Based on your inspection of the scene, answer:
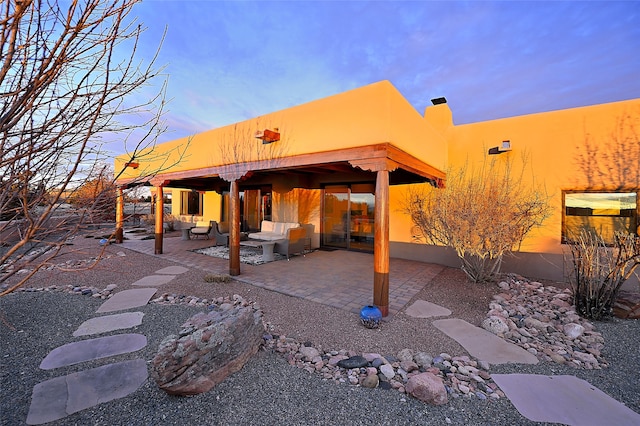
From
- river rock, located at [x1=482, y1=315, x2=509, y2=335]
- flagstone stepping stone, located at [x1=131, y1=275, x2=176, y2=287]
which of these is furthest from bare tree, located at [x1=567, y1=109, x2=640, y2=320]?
flagstone stepping stone, located at [x1=131, y1=275, x2=176, y2=287]

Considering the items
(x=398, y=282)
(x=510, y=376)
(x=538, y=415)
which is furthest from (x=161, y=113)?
(x=398, y=282)

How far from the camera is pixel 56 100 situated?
57.9 inches

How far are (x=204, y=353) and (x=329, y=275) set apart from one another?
4328mm

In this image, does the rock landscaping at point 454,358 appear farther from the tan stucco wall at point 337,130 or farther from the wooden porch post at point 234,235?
the tan stucco wall at point 337,130

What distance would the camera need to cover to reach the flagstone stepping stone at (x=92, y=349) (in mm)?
2953

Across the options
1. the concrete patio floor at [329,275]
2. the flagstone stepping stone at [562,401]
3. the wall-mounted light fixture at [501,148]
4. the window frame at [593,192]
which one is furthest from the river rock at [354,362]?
the wall-mounted light fixture at [501,148]

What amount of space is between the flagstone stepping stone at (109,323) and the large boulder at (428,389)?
371cm

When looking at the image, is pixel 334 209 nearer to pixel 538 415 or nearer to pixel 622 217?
pixel 622 217

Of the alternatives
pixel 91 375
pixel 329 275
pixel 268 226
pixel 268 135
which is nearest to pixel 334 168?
pixel 268 135

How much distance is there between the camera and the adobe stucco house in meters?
4.45

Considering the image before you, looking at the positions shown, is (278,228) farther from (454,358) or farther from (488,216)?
(454,358)

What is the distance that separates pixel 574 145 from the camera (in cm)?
639

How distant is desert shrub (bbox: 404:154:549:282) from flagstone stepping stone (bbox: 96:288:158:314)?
6.29 m

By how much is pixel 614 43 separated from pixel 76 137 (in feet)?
46.4
